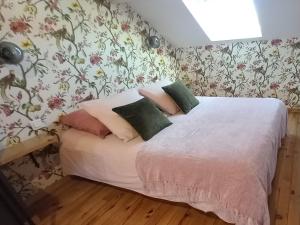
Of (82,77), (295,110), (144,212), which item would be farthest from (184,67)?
(144,212)

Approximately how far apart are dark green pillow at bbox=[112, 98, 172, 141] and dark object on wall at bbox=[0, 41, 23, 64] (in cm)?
93

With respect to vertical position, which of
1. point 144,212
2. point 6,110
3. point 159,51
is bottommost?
point 144,212

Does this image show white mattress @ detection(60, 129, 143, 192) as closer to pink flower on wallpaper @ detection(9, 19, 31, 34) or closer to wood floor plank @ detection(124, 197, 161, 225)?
wood floor plank @ detection(124, 197, 161, 225)

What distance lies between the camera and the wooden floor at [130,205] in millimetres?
1817

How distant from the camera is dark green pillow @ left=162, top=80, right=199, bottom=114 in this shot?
2.76 metres

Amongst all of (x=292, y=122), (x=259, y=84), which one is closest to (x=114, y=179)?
(x=292, y=122)

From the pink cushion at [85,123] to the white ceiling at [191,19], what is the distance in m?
1.60

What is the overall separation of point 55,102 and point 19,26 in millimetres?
755

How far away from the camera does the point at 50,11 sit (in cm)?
238

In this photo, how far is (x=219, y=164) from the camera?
5.27 ft

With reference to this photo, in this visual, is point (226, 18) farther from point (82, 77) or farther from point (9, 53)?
point (9, 53)

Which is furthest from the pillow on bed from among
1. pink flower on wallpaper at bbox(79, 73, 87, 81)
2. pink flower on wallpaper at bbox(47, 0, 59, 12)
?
pink flower on wallpaper at bbox(47, 0, 59, 12)

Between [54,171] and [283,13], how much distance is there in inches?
120

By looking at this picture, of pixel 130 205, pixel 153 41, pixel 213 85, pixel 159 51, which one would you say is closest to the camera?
pixel 130 205
